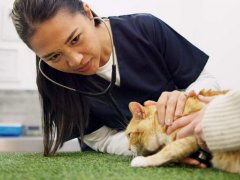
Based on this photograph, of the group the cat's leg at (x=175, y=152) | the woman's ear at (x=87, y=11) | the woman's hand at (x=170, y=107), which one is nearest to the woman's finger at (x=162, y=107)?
the woman's hand at (x=170, y=107)

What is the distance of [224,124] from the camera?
0.72 metres

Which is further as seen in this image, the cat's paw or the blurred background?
the blurred background

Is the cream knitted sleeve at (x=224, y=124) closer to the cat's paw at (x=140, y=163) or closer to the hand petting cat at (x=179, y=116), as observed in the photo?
the hand petting cat at (x=179, y=116)

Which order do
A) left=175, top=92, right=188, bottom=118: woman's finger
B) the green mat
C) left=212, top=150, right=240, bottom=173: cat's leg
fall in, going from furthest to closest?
1. left=175, top=92, right=188, bottom=118: woman's finger
2. left=212, top=150, right=240, bottom=173: cat's leg
3. the green mat

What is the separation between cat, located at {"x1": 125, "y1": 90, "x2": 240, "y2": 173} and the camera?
803 millimetres

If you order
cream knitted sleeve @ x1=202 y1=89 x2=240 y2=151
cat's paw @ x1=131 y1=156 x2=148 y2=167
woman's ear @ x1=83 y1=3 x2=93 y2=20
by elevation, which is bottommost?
cat's paw @ x1=131 y1=156 x2=148 y2=167

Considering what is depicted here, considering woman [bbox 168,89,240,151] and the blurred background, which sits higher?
woman [bbox 168,89,240,151]

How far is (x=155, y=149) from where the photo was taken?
102cm

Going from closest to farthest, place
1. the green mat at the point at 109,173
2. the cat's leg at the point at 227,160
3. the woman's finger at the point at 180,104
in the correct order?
the green mat at the point at 109,173 → the cat's leg at the point at 227,160 → the woman's finger at the point at 180,104

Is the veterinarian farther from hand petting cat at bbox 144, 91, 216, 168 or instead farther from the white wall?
the white wall

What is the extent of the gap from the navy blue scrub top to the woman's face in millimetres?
220

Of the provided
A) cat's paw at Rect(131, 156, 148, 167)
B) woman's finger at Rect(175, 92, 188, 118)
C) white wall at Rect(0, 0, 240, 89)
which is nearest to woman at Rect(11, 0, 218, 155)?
woman's finger at Rect(175, 92, 188, 118)

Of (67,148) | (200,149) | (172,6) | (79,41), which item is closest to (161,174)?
(200,149)

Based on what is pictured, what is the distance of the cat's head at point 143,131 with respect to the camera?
1.00m
